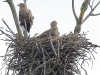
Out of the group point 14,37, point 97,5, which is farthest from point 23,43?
point 97,5

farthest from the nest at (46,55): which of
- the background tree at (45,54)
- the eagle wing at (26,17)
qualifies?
the eagle wing at (26,17)

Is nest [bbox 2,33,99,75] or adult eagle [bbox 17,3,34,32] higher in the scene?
adult eagle [bbox 17,3,34,32]

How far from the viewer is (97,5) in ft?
29.0

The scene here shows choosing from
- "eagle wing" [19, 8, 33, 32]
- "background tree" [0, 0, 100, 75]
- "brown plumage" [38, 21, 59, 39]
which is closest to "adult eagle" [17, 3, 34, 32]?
"eagle wing" [19, 8, 33, 32]

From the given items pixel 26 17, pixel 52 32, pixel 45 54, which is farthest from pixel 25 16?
pixel 45 54

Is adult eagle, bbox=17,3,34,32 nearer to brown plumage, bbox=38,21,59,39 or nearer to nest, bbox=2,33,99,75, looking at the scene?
brown plumage, bbox=38,21,59,39

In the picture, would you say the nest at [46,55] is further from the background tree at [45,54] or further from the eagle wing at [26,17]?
the eagle wing at [26,17]

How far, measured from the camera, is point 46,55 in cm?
815

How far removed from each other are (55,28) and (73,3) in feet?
4.90

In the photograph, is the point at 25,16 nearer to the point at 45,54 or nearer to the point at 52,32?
the point at 52,32

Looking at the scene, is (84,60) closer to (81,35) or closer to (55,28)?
(81,35)

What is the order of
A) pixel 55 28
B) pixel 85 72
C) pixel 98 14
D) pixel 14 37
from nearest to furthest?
pixel 85 72
pixel 14 37
pixel 98 14
pixel 55 28

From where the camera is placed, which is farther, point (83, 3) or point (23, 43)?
point (83, 3)

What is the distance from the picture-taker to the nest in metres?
7.84
